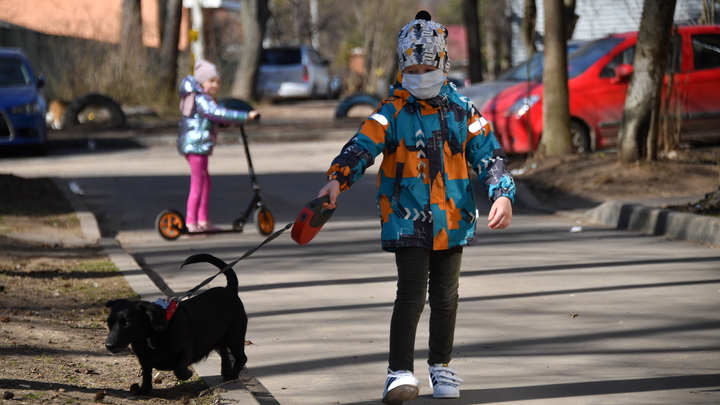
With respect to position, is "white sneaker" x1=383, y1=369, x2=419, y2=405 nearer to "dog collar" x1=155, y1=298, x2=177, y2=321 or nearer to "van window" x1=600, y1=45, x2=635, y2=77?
"dog collar" x1=155, y1=298, x2=177, y2=321

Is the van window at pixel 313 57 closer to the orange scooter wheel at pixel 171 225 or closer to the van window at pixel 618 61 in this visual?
the van window at pixel 618 61

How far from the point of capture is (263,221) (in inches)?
366

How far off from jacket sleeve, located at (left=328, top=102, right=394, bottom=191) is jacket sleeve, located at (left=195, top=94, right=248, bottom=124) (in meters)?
4.62

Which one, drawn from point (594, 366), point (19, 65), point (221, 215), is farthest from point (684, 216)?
point (19, 65)

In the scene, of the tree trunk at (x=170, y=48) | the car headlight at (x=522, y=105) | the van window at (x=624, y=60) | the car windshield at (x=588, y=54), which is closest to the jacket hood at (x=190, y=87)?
the car headlight at (x=522, y=105)

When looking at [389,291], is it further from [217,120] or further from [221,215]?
[221,215]

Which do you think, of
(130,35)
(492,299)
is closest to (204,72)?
(492,299)

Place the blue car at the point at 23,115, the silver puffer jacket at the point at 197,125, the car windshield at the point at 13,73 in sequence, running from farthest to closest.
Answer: the car windshield at the point at 13,73, the blue car at the point at 23,115, the silver puffer jacket at the point at 197,125

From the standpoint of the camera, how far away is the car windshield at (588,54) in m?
13.5

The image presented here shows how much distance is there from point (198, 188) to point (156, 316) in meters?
5.27

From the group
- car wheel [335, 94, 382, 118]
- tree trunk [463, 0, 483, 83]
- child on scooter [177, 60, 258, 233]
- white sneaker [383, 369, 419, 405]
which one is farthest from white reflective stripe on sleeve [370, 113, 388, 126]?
tree trunk [463, 0, 483, 83]

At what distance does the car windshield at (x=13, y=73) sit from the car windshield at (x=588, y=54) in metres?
10.0

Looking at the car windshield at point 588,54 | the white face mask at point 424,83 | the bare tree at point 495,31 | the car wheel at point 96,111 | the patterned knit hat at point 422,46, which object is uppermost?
the patterned knit hat at point 422,46

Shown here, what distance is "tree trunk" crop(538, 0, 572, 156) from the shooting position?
12.4m
